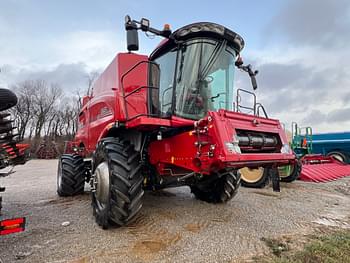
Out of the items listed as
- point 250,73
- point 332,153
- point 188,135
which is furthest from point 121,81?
point 332,153

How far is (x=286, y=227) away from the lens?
3.74 m

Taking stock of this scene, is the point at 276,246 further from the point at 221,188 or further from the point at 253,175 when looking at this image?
the point at 253,175

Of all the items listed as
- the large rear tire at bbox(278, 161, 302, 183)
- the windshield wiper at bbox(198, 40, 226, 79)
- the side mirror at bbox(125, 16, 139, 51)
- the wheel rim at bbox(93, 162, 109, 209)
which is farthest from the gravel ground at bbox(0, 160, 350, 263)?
the side mirror at bbox(125, 16, 139, 51)

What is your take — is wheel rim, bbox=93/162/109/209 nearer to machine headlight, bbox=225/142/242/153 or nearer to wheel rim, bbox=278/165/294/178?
machine headlight, bbox=225/142/242/153

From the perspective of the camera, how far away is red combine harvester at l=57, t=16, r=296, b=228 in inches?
119

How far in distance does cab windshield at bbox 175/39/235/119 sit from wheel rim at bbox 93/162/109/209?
135 centimetres

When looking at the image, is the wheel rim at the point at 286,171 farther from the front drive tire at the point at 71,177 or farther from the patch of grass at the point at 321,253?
the front drive tire at the point at 71,177

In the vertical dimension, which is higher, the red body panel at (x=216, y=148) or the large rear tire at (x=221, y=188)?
the red body panel at (x=216, y=148)

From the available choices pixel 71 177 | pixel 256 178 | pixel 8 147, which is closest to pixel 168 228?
pixel 8 147

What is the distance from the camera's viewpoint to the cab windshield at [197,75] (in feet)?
11.4

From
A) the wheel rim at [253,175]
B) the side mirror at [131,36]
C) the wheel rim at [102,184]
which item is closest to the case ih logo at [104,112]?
the wheel rim at [102,184]

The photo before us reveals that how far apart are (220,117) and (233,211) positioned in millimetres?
2276

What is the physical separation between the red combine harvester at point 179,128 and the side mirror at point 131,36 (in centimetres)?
1

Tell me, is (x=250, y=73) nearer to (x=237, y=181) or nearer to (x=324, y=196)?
(x=237, y=181)
